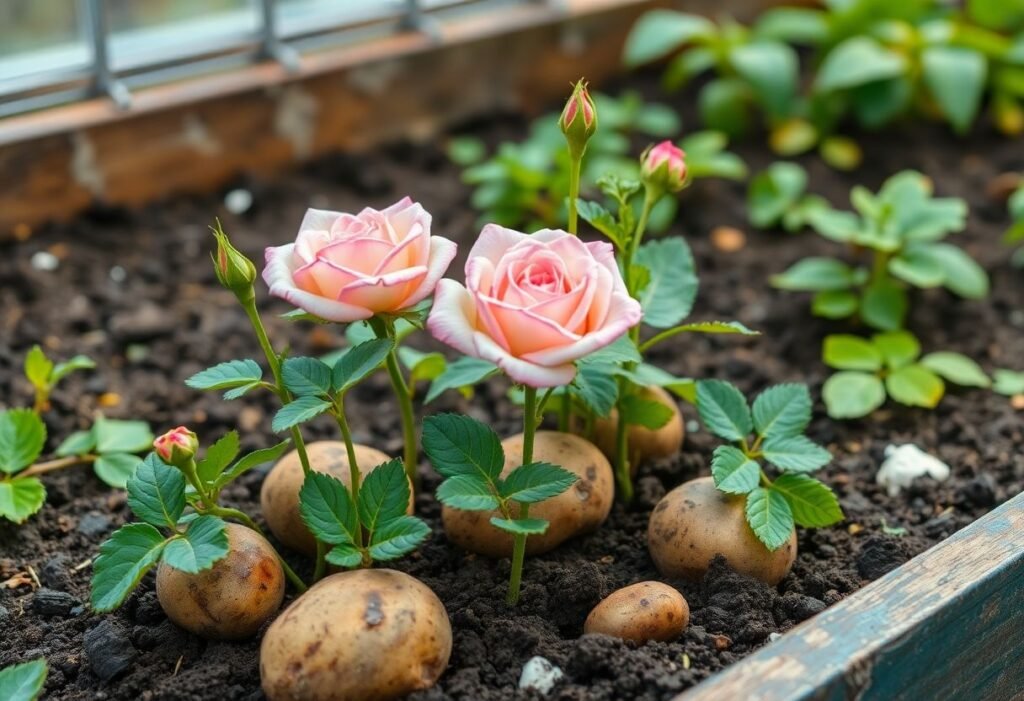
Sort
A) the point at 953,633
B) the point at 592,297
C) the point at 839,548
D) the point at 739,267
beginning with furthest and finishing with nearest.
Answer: the point at 739,267 → the point at 839,548 → the point at 953,633 → the point at 592,297

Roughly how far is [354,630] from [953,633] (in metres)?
0.63

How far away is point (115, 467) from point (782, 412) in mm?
889

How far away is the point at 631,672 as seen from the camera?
128 cm

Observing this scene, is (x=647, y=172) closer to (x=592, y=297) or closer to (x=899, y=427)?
(x=592, y=297)

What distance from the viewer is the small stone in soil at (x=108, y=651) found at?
1348mm

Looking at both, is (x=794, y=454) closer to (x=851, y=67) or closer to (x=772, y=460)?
(x=772, y=460)

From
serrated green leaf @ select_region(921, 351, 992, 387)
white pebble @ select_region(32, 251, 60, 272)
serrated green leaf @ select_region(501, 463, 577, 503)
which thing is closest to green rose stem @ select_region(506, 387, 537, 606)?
serrated green leaf @ select_region(501, 463, 577, 503)

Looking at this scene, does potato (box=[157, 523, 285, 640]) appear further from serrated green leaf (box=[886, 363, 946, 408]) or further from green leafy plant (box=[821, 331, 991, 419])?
serrated green leaf (box=[886, 363, 946, 408])

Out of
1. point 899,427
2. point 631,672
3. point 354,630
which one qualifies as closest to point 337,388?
point 354,630

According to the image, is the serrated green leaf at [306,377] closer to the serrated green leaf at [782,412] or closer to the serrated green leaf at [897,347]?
the serrated green leaf at [782,412]

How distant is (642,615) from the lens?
1.33m

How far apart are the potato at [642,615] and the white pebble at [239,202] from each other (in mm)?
1375

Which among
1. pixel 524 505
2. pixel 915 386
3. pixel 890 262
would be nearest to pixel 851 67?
pixel 890 262

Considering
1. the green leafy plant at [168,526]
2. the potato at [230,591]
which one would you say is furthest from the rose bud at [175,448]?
the potato at [230,591]
